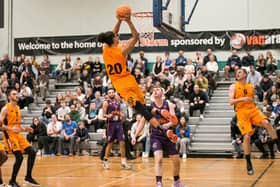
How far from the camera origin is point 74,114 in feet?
71.2

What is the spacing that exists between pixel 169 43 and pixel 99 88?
5002 mm

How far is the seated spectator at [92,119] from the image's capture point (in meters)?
21.2

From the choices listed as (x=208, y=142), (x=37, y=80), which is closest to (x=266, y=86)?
(x=208, y=142)

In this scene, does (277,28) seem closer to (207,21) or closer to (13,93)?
(207,21)

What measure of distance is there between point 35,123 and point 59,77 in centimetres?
603

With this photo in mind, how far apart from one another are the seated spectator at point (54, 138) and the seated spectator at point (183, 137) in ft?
16.3

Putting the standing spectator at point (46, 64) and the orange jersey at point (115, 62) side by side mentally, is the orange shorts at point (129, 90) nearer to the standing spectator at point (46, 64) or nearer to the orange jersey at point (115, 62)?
the orange jersey at point (115, 62)

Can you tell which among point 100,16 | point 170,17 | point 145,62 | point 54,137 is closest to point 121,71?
point 170,17

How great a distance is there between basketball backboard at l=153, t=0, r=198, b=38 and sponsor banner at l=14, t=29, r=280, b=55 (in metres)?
9.95

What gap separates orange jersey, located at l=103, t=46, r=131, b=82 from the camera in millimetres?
8359

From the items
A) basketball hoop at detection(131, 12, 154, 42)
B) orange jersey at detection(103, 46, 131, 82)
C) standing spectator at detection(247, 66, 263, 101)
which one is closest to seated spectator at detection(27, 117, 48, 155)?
basketball hoop at detection(131, 12, 154, 42)

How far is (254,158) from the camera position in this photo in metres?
17.7

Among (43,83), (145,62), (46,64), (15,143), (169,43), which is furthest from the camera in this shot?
(46,64)

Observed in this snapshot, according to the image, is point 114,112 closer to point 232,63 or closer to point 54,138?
point 54,138
